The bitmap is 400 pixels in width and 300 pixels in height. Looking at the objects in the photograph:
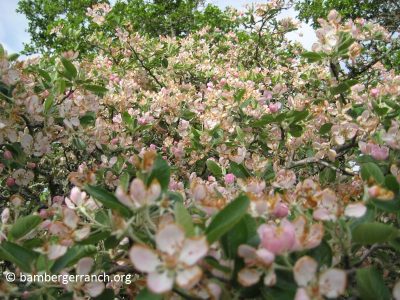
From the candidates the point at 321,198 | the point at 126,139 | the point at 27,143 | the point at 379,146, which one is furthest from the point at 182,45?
the point at 321,198

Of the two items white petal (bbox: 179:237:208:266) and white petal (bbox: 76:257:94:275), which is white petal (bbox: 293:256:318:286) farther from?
white petal (bbox: 76:257:94:275)

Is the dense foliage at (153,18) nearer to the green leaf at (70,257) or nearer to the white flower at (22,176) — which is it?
the white flower at (22,176)

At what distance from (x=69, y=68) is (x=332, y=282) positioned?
1.76m

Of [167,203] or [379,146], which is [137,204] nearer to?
[167,203]

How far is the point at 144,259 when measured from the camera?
0.79 meters

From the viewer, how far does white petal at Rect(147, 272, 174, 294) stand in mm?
756

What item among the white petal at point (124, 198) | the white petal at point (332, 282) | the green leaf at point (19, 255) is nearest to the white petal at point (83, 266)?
the green leaf at point (19, 255)

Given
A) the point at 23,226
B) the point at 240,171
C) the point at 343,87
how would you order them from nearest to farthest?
the point at 23,226, the point at 240,171, the point at 343,87

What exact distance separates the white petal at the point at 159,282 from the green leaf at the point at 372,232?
44 centimetres

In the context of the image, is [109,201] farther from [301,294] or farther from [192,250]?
[301,294]

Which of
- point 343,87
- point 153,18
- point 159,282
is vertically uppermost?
point 153,18

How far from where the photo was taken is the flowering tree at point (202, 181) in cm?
87

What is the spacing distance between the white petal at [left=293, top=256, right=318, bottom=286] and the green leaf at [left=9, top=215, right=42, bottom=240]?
2.54ft

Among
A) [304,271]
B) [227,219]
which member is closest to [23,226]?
[227,219]
